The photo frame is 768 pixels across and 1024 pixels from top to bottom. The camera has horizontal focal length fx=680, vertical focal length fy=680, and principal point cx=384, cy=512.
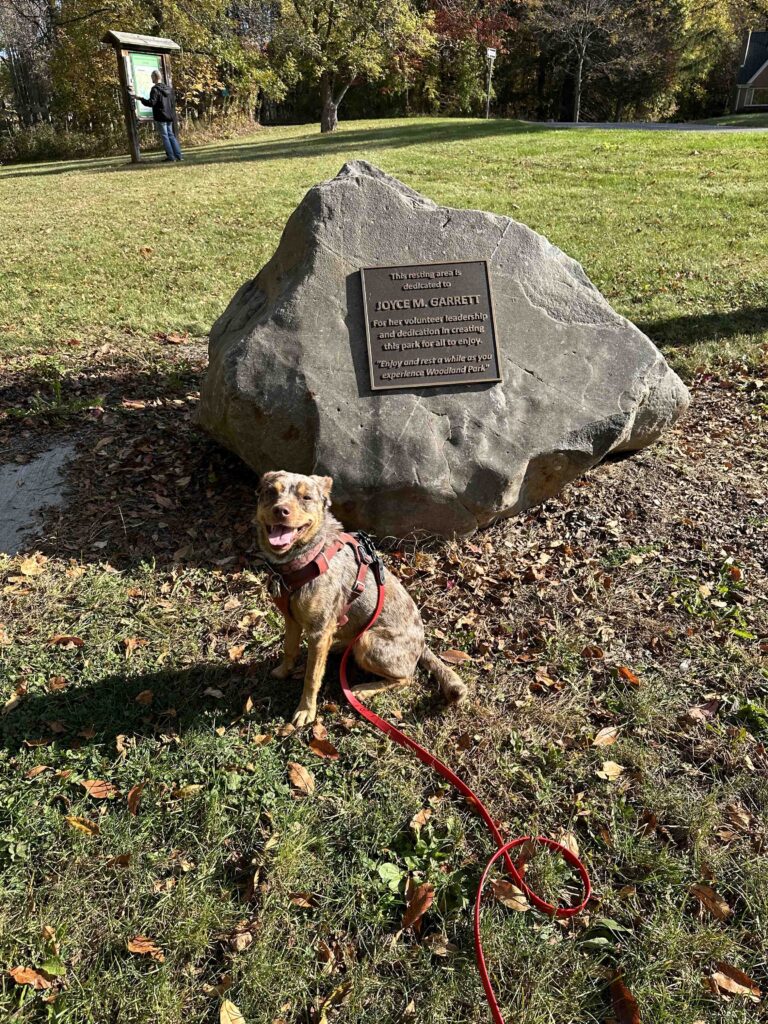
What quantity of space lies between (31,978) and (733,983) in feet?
9.00

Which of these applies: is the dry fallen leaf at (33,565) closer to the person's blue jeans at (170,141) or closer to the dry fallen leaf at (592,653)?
the dry fallen leaf at (592,653)

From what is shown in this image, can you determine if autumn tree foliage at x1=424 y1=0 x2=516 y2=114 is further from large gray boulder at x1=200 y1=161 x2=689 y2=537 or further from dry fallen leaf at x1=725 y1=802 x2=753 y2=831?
dry fallen leaf at x1=725 y1=802 x2=753 y2=831

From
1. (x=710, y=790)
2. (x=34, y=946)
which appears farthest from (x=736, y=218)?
(x=34, y=946)

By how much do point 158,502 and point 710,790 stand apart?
4.34 meters

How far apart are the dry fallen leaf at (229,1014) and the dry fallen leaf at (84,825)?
3.32 feet

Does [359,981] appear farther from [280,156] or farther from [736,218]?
[280,156]

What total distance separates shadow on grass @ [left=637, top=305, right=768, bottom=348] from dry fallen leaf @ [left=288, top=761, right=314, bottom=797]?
22.9 ft

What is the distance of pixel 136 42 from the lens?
2028cm

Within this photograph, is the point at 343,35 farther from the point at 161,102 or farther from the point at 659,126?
the point at 659,126

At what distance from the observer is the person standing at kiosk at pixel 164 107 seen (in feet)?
67.4

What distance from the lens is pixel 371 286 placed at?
5035mm

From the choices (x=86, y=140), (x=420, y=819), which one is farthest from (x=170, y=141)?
(x=420, y=819)

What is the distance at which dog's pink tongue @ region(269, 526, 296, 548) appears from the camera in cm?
317

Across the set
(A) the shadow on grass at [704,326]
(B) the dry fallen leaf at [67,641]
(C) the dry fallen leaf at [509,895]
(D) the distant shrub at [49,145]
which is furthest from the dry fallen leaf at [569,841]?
(D) the distant shrub at [49,145]
